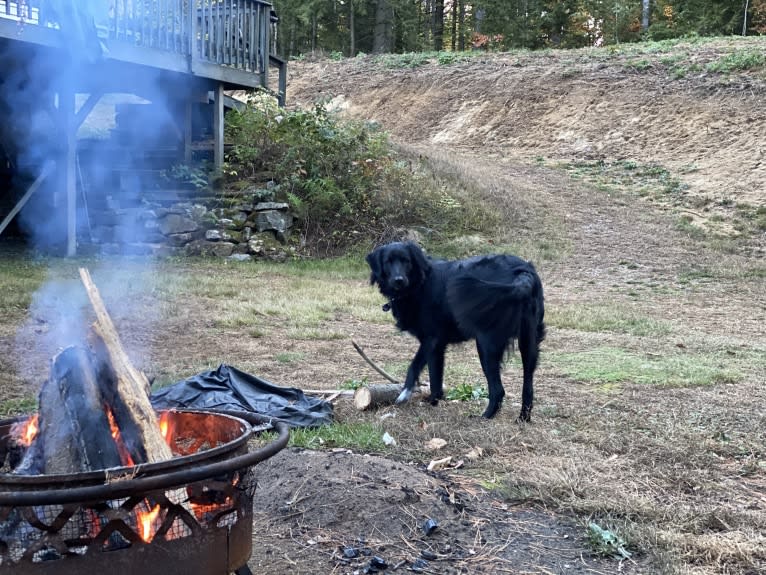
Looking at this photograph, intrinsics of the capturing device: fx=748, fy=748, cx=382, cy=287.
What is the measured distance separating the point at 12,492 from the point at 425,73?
78.5 feet

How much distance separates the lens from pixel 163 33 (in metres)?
Result: 10.9

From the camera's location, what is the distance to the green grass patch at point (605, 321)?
826 cm

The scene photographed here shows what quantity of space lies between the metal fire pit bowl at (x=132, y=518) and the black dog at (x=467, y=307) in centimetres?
250

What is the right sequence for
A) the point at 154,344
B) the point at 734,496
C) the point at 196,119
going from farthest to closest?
the point at 196,119 < the point at 154,344 < the point at 734,496

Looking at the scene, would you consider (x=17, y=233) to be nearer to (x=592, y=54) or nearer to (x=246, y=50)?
(x=246, y=50)

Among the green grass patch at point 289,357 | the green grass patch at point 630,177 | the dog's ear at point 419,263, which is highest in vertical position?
the green grass patch at point 630,177

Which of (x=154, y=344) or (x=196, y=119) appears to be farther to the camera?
(x=196, y=119)

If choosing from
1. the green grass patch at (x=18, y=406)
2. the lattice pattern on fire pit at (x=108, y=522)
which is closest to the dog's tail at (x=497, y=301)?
the lattice pattern on fire pit at (x=108, y=522)

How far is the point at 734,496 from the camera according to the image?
343 cm

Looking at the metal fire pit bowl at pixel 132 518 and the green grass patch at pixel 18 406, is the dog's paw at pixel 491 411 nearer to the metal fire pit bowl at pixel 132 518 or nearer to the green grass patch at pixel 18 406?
the metal fire pit bowl at pixel 132 518

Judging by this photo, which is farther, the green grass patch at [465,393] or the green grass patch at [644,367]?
the green grass patch at [644,367]

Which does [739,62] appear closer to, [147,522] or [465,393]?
[465,393]

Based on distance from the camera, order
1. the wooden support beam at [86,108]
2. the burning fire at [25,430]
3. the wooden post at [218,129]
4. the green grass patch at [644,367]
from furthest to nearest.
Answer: the wooden post at [218,129], the wooden support beam at [86,108], the green grass patch at [644,367], the burning fire at [25,430]

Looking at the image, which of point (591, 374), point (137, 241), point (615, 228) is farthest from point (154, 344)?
point (615, 228)
